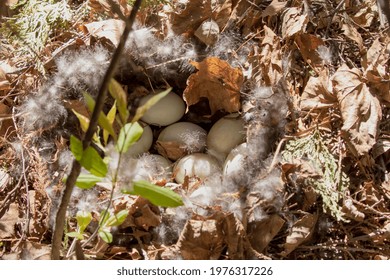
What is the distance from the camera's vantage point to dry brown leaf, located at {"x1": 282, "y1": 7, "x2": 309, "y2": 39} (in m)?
1.57

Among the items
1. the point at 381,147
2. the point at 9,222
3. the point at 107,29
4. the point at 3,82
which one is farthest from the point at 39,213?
the point at 381,147

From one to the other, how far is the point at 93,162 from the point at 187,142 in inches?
30.0

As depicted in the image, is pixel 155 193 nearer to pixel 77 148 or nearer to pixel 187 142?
pixel 77 148

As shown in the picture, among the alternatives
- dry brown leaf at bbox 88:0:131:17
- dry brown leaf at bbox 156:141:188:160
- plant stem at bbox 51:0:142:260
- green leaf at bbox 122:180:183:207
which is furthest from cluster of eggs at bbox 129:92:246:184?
green leaf at bbox 122:180:183:207

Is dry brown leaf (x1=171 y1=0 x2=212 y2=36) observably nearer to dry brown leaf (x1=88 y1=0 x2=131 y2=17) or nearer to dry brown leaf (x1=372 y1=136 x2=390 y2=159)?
dry brown leaf (x1=88 y1=0 x2=131 y2=17)

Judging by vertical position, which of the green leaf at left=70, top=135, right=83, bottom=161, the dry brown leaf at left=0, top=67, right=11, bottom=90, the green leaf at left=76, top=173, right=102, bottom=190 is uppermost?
the green leaf at left=70, top=135, right=83, bottom=161

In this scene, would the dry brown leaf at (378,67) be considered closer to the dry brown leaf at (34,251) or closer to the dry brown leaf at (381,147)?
the dry brown leaf at (381,147)

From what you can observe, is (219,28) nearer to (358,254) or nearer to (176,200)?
(358,254)

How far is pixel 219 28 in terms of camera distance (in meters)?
1.69

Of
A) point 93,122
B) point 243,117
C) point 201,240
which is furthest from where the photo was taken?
point 243,117

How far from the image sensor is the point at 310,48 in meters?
1.61

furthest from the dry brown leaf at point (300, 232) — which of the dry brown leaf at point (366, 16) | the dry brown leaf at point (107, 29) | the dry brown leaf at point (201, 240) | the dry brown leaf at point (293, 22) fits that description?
the dry brown leaf at point (107, 29)

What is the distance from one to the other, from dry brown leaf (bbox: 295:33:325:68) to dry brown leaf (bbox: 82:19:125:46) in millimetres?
530
